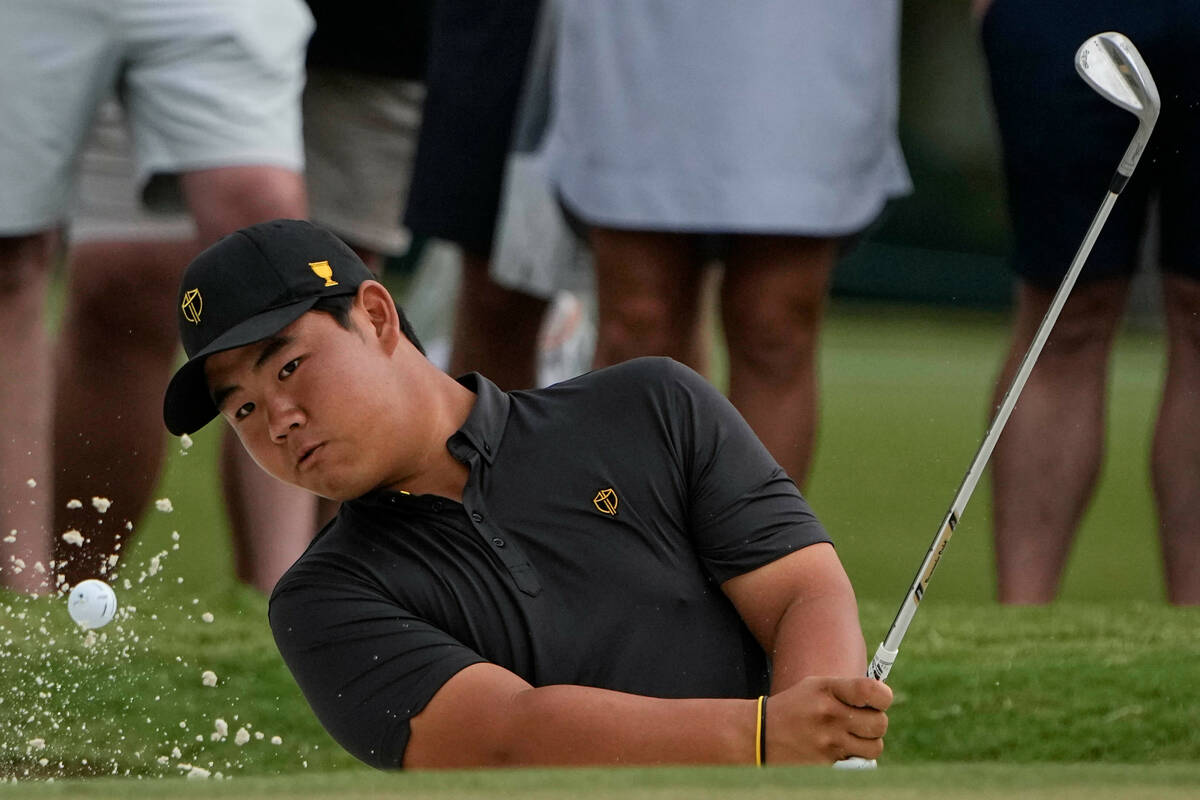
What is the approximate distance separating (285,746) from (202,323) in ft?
2.25

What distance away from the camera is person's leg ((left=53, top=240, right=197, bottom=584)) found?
3057 mm

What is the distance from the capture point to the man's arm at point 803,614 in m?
1.63

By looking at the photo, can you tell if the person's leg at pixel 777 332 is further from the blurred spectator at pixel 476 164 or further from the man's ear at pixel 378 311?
the man's ear at pixel 378 311

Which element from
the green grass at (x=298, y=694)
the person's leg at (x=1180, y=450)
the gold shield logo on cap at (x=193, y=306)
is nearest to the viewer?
the gold shield logo on cap at (x=193, y=306)

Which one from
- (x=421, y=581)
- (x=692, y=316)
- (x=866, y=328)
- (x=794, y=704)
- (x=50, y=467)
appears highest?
(x=794, y=704)

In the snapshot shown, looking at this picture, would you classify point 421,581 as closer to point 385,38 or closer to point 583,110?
point 583,110

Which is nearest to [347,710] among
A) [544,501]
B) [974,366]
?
[544,501]

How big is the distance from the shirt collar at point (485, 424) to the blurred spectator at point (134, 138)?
39.0 inches

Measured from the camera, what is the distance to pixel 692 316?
9.15ft

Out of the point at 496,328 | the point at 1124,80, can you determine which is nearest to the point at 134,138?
the point at 496,328

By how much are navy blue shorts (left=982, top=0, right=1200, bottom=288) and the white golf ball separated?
1.33 metres

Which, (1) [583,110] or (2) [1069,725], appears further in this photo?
(1) [583,110]

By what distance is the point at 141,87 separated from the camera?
A: 9.03ft

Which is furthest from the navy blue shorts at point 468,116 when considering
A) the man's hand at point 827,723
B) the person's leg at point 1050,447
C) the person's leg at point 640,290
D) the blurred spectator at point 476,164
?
the man's hand at point 827,723
